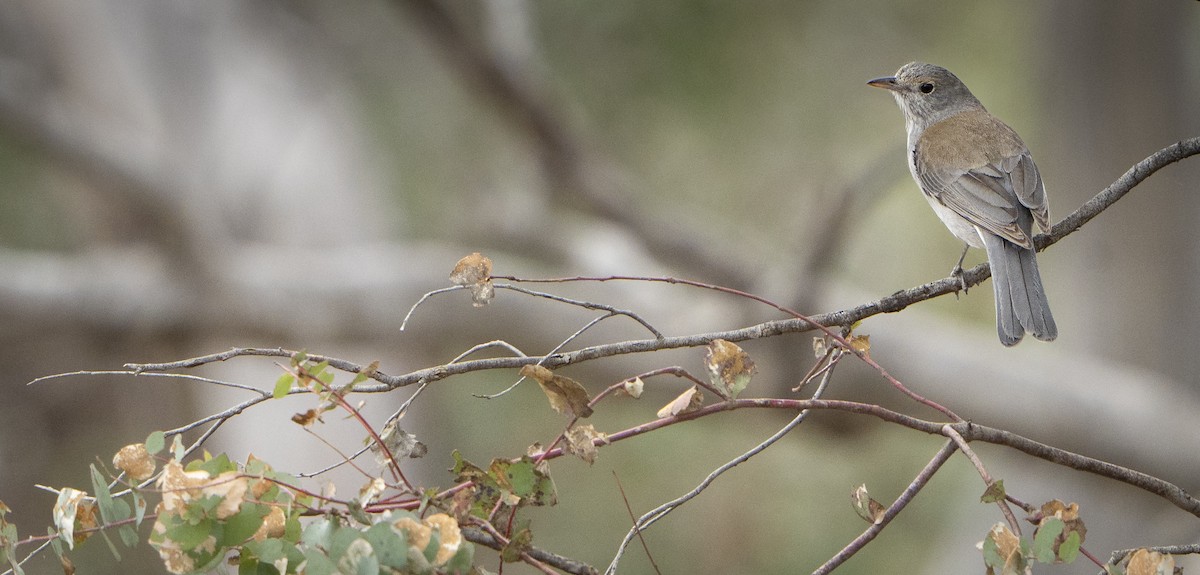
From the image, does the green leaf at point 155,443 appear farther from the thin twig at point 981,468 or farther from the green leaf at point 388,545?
the thin twig at point 981,468

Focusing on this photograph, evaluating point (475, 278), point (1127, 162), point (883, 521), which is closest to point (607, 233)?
point (1127, 162)

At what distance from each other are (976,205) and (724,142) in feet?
12.2

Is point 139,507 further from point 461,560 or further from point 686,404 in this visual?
point 686,404

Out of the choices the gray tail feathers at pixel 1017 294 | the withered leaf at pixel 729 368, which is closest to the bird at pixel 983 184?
the gray tail feathers at pixel 1017 294

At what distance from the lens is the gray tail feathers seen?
1.73 meters

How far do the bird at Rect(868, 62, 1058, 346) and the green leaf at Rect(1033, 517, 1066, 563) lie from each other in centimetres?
69

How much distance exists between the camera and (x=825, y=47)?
5648 mm

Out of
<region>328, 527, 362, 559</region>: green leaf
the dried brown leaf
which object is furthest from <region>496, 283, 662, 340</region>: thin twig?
the dried brown leaf

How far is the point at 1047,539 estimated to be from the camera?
3.36 feet

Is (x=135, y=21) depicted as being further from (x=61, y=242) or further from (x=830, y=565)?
(x=830, y=565)

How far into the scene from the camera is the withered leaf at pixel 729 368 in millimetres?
1085

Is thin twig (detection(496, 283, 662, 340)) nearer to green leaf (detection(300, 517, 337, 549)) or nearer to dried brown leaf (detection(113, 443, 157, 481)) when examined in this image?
green leaf (detection(300, 517, 337, 549))

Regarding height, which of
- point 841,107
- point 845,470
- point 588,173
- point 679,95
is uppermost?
point 841,107

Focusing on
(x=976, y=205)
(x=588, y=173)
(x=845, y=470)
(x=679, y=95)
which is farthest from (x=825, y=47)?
(x=976, y=205)
